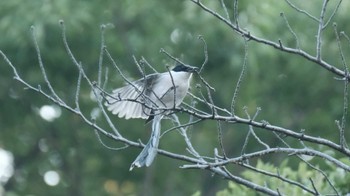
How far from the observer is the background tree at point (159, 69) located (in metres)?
11.2

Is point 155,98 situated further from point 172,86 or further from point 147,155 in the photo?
point 147,155

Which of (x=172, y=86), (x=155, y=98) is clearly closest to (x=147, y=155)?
(x=172, y=86)

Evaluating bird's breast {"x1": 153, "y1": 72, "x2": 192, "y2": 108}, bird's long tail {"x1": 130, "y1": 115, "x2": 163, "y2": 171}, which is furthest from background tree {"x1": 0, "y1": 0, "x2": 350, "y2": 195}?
bird's long tail {"x1": 130, "y1": 115, "x2": 163, "y2": 171}

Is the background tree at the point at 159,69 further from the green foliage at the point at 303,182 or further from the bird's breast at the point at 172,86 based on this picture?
the bird's breast at the point at 172,86

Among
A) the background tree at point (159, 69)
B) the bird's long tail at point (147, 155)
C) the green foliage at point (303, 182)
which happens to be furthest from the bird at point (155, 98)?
the background tree at point (159, 69)

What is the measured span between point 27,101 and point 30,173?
1.65 meters

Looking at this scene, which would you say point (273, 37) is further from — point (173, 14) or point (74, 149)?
point (74, 149)

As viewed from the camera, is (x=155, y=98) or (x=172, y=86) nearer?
(x=172, y=86)

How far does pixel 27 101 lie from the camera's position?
13.1m

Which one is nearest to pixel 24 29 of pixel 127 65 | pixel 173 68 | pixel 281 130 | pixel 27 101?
pixel 127 65

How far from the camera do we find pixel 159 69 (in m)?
11.0

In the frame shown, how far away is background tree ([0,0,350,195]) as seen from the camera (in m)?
11.2

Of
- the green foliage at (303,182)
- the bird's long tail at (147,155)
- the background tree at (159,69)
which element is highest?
the background tree at (159,69)

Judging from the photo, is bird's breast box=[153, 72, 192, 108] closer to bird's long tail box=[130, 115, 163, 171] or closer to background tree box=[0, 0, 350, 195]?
bird's long tail box=[130, 115, 163, 171]
